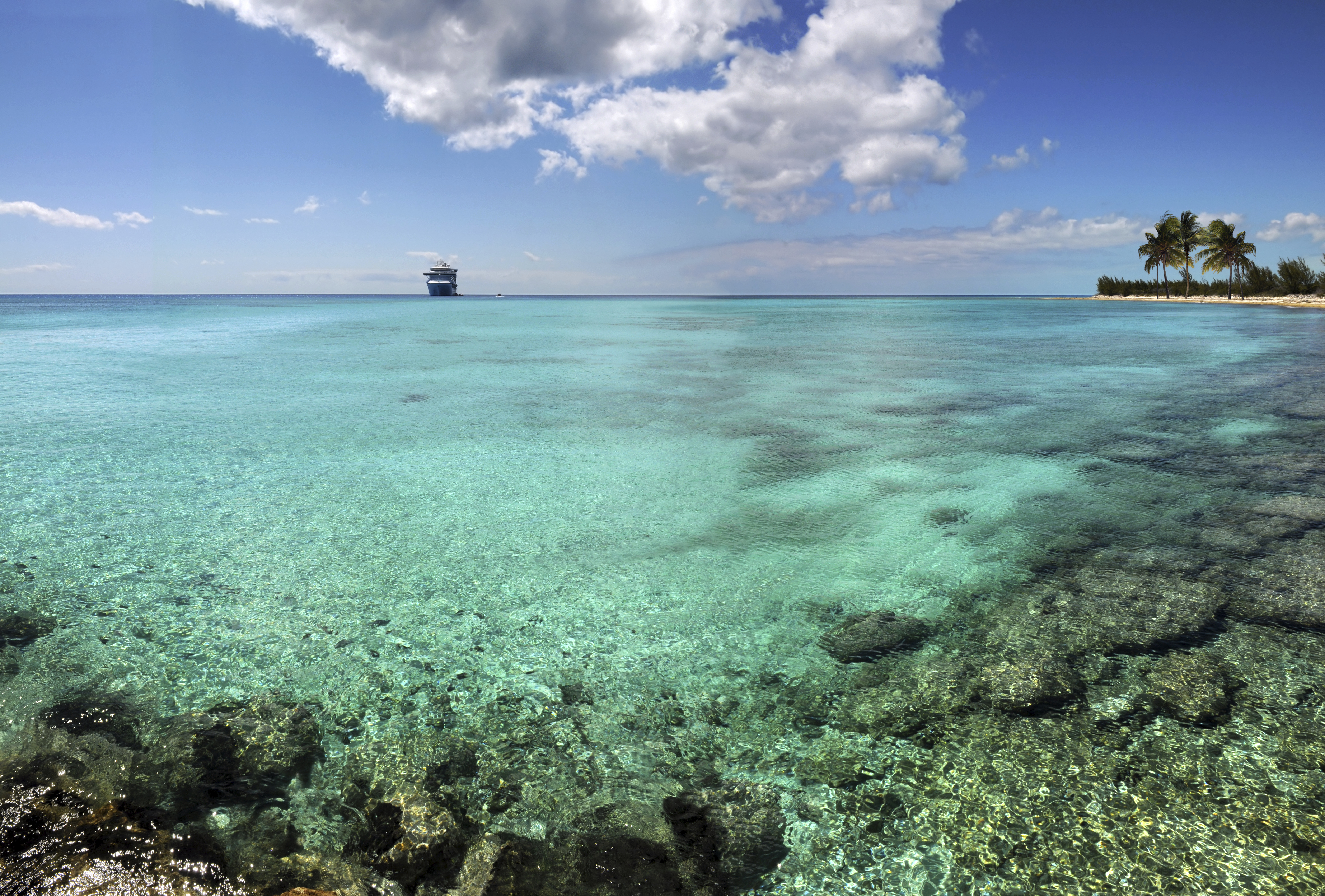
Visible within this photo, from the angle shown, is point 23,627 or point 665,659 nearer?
point 665,659

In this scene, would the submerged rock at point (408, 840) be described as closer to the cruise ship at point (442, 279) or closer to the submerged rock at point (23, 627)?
the submerged rock at point (23, 627)

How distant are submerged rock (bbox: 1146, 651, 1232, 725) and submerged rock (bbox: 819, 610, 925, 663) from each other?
3.84ft

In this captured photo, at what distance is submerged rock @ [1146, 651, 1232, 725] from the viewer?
3188 millimetres

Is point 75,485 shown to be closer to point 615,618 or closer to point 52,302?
point 615,618

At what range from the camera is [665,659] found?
12.6 feet

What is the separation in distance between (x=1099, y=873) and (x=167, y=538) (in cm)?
657

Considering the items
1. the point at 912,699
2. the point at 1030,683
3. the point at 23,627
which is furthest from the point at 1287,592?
the point at 23,627

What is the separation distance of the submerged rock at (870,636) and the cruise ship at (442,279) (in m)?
129

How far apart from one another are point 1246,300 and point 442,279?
114495 millimetres

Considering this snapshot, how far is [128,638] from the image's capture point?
3.96 metres

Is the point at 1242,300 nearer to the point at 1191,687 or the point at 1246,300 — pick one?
the point at 1246,300

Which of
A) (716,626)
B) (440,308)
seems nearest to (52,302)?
(440,308)

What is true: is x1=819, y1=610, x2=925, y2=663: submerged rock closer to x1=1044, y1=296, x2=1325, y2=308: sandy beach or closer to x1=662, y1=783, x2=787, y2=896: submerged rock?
x1=662, y1=783, x2=787, y2=896: submerged rock

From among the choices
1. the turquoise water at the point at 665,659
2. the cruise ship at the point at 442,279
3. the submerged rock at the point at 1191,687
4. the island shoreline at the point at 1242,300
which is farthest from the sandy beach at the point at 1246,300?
the cruise ship at the point at 442,279
